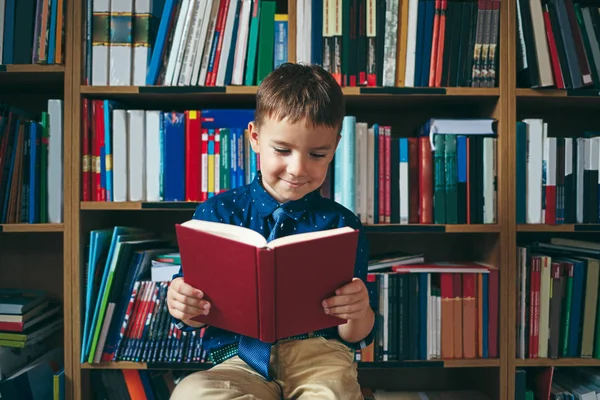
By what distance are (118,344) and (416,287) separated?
88 centimetres

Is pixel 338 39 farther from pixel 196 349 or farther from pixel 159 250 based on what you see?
pixel 196 349

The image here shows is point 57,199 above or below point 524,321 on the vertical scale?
above

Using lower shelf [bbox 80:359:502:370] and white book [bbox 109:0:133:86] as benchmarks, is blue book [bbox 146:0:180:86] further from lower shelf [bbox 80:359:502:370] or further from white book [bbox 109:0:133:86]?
lower shelf [bbox 80:359:502:370]

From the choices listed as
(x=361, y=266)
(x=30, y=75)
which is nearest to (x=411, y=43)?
(x=361, y=266)

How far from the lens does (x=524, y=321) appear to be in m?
1.54

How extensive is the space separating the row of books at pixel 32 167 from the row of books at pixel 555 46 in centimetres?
136

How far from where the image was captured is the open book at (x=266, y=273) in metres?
0.87

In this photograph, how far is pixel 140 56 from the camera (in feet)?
4.96

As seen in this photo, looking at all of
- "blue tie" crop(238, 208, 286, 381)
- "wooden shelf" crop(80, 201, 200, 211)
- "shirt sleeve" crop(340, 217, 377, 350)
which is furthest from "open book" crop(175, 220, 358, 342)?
"wooden shelf" crop(80, 201, 200, 211)

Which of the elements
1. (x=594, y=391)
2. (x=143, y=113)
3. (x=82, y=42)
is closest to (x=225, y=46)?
(x=143, y=113)

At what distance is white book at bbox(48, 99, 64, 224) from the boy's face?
28.1 inches

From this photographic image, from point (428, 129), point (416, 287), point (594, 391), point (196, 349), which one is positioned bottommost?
point (594, 391)

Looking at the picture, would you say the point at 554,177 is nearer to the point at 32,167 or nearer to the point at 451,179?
the point at 451,179

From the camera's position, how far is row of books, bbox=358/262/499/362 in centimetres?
153
